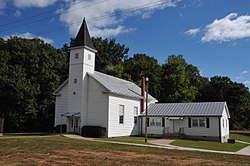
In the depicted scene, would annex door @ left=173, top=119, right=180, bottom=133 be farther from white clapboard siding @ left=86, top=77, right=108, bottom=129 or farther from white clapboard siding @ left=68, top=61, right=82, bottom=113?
white clapboard siding @ left=68, top=61, right=82, bottom=113

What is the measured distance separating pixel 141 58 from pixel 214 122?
105 feet

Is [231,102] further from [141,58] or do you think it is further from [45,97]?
[45,97]

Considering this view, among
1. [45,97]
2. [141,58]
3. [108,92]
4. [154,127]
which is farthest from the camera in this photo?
[141,58]

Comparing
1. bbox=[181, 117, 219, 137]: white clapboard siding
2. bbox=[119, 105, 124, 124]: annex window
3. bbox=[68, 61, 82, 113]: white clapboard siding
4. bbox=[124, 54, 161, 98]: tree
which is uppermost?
bbox=[124, 54, 161, 98]: tree

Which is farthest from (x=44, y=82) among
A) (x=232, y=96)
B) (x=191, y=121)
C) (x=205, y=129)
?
(x=232, y=96)

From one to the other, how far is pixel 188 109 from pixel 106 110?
426 inches

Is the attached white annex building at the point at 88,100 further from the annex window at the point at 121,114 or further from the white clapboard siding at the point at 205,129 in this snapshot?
the white clapboard siding at the point at 205,129

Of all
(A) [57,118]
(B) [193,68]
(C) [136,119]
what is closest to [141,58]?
(B) [193,68]

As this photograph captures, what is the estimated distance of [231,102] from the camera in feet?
197

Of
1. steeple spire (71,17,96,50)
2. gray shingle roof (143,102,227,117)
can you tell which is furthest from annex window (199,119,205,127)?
steeple spire (71,17,96,50)

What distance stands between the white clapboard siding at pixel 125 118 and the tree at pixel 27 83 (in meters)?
12.3

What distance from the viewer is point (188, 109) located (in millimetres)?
33250

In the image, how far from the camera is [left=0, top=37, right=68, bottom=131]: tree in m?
34.4

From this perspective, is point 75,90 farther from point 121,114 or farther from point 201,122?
point 201,122
